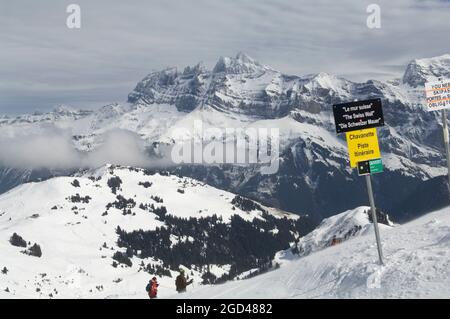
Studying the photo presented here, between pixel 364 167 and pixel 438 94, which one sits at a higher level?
pixel 438 94

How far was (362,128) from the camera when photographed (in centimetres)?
3316

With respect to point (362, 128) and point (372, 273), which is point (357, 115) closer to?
point (362, 128)

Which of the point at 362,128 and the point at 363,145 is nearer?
the point at 362,128

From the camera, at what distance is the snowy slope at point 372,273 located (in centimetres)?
2967

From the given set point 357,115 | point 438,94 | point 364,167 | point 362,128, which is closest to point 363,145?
point 362,128

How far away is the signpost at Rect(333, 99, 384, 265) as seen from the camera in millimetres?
33156

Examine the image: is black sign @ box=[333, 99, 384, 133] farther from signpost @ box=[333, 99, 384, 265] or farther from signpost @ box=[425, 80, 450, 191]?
signpost @ box=[425, 80, 450, 191]

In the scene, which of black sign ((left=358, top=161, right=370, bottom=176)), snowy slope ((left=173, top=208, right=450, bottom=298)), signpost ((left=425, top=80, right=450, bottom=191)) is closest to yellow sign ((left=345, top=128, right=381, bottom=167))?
black sign ((left=358, top=161, right=370, bottom=176))

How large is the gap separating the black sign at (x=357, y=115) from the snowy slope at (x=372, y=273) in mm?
7535

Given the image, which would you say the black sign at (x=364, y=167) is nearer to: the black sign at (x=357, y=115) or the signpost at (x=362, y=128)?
the signpost at (x=362, y=128)

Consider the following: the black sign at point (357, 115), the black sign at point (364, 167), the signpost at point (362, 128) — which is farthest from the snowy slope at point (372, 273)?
the black sign at point (357, 115)

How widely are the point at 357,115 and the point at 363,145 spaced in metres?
1.72

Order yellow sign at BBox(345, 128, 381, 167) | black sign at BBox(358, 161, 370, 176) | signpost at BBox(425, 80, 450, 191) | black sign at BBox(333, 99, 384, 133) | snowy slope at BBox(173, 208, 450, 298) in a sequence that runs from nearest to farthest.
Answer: snowy slope at BBox(173, 208, 450, 298), black sign at BBox(333, 99, 384, 133), yellow sign at BBox(345, 128, 381, 167), black sign at BBox(358, 161, 370, 176), signpost at BBox(425, 80, 450, 191)
